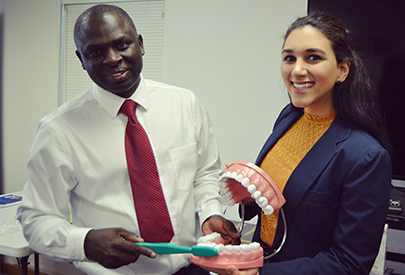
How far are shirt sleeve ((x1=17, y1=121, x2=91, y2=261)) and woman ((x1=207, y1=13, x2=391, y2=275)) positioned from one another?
1.82ft

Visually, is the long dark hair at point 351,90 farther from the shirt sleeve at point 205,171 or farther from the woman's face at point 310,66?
the shirt sleeve at point 205,171

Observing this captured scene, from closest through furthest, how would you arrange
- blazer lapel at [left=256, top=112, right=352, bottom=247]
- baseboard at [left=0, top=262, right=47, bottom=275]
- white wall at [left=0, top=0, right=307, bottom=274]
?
blazer lapel at [left=256, top=112, right=352, bottom=247]
white wall at [left=0, top=0, right=307, bottom=274]
baseboard at [left=0, top=262, right=47, bottom=275]

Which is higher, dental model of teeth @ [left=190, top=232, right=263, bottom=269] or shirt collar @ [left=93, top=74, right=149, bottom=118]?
shirt collar @ [left=93, top=74, right=149, bottom=118]

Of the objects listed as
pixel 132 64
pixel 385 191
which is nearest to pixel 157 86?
pixel 132 64

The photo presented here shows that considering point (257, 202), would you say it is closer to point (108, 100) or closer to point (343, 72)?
point (343, 72)

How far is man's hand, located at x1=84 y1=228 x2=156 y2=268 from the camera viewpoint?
1.03m

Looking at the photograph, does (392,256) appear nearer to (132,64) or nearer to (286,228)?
(286,228)

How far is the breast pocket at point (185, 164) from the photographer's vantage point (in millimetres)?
1316

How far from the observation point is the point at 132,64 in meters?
1.24

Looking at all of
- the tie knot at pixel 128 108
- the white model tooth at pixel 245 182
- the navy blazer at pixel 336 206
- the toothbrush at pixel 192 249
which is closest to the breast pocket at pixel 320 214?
the navy blazer at pixel 336 206

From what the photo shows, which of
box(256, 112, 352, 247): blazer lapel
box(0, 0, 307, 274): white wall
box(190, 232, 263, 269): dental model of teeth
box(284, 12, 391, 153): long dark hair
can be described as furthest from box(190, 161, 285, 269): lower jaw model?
box(0, 0, 307, 274): white wall

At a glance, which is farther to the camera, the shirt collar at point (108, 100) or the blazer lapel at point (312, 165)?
the shirt collar at point (108, 100)

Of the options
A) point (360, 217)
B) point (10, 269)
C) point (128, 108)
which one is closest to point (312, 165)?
point (360, 217)

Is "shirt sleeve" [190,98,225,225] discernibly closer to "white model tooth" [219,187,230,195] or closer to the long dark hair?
"white model tooth" [219,187,230,195]
